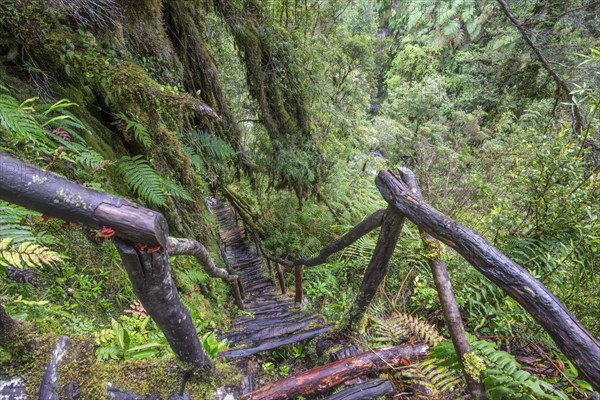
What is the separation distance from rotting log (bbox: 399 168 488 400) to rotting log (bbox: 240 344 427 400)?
44cm

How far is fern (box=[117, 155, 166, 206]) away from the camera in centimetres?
257

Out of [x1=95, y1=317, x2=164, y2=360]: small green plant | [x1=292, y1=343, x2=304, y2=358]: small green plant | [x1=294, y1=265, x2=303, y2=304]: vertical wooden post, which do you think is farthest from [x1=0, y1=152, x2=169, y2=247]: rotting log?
[x1=294, y1=265, x2=303, y2=304]: vertical wooden post

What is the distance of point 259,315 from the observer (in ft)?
14.5

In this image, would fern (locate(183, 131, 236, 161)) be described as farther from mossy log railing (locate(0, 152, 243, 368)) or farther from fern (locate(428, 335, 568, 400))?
fern (locate(428, 335, 568, 400))

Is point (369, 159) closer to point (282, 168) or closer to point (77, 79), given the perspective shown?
point (282, 168)

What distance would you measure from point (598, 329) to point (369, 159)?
278 inches

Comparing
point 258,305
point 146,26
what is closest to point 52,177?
point 146,26

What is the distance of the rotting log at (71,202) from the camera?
827mm

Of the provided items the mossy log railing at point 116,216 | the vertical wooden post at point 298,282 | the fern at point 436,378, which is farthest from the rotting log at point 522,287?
the vertical wooden post at point 298,282

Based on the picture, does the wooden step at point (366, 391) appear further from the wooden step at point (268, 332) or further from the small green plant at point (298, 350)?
the wooden step at point (268, 332)

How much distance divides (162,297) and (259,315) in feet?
11.2

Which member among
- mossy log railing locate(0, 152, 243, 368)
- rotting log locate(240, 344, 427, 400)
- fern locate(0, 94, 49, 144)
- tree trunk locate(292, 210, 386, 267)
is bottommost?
rotting log locate(240, 344, 427, 400)

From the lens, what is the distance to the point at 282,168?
5508 millimetres

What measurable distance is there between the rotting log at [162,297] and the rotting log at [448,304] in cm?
147
